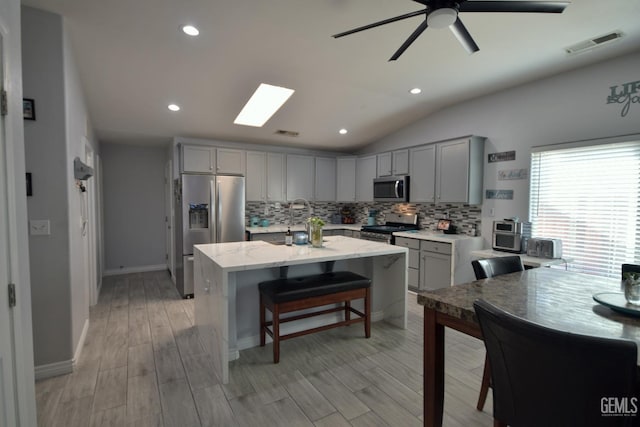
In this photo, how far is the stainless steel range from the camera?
4.59 m

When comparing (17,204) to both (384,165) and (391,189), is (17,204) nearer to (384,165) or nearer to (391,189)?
(391,189)

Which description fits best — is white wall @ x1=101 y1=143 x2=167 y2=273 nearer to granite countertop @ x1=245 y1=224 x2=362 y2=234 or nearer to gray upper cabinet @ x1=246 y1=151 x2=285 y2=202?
gray upper cabinet @ x1=246 y1=151 x2=285 y2=202

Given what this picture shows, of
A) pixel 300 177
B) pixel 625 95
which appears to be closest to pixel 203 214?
pixel 300 177

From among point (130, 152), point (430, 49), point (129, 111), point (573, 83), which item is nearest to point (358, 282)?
point (430, 49)

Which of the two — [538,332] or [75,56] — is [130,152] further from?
[538,332]

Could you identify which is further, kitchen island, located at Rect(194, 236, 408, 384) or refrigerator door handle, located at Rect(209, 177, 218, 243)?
refrigerator door handle, located at Rect(209, 177, 218, 243)

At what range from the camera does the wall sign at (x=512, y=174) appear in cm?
362

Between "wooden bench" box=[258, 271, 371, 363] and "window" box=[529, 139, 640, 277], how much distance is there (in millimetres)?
2299

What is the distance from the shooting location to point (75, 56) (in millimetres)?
2715

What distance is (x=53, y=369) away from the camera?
2250mm

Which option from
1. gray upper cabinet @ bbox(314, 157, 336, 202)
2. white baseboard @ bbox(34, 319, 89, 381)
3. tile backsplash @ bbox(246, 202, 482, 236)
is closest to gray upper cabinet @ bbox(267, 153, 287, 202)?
tile backsplash @ bbox(246, 202, 482, 236)

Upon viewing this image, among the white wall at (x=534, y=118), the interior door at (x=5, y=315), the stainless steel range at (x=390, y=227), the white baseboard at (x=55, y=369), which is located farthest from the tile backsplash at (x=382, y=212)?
the interior door at (x=5, y=315)

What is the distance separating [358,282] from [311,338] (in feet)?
2.31

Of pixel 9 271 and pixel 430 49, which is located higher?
pixel 430 49
